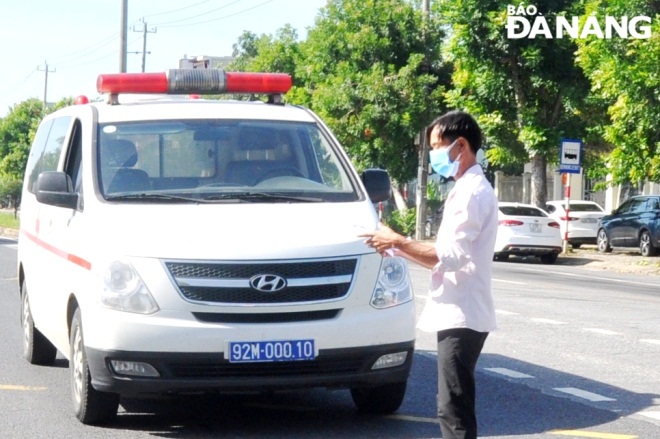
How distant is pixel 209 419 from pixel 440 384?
2875 mm

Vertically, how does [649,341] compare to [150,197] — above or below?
below

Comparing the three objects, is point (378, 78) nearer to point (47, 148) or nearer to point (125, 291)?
point (47, 148)

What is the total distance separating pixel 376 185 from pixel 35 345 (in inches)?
135

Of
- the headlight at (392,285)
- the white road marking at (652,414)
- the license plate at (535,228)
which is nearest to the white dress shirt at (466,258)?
the headlight at (392,285)

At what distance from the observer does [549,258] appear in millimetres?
32094

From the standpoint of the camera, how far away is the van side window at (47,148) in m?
10.0


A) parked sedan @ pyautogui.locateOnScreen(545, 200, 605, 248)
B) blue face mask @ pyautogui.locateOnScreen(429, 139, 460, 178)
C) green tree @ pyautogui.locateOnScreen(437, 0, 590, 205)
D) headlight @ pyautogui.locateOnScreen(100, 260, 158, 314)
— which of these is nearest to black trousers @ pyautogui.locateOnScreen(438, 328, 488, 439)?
blue face mask @ pyautogui.locateOnScreen(429, 139, 460, 178)

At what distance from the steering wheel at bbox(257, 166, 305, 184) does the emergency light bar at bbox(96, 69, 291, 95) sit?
1.13 meters

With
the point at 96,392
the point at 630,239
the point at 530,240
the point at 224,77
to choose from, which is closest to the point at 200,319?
the point at 96,392

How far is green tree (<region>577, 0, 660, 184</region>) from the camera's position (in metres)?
27.4

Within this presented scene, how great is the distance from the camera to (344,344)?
7.62 metres

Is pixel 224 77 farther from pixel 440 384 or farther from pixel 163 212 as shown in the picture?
pixel 440 384

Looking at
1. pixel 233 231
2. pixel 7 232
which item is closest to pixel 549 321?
pixel 233 231

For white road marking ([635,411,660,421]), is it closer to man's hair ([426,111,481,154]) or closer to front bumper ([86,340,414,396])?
front bumper ([86,340,414,396])
